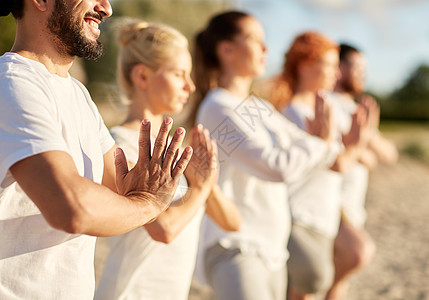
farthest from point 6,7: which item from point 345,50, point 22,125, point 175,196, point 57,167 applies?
point 345,50

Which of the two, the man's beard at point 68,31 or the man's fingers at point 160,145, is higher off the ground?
the man's beard at point 68,31

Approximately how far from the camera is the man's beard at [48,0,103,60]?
1598 millimetres

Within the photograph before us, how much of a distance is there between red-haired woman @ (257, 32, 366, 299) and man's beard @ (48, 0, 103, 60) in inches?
82.0

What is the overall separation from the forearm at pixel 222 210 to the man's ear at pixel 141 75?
582mm

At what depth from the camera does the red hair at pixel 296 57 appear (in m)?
4.48

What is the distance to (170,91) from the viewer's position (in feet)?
8.39

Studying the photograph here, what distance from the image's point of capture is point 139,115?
101 inches

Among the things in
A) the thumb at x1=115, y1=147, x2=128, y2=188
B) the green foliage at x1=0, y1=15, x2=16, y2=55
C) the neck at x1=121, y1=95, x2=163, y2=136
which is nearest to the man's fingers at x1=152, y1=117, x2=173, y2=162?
the thumb at x1=115, y1=147, x2=128, y2=188

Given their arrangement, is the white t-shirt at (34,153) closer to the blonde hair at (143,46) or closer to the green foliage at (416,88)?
the blonde hair at (143,46)

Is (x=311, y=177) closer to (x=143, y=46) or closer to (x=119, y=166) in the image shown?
(x=143, y=46)

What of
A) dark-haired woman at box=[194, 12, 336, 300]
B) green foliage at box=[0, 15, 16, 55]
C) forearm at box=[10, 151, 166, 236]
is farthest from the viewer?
green foliage at box=[0, 15, 16, 55]

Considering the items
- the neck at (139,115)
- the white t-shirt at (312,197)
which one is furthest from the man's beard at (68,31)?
the white t-shirt at (312,197)

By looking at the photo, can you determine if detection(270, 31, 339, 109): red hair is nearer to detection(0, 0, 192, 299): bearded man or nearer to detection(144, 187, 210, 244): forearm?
detection(144, 187, 210, 244): forearm

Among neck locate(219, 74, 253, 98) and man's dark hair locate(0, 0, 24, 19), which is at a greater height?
man's dark hair locate(0, 0, 24, 19)
